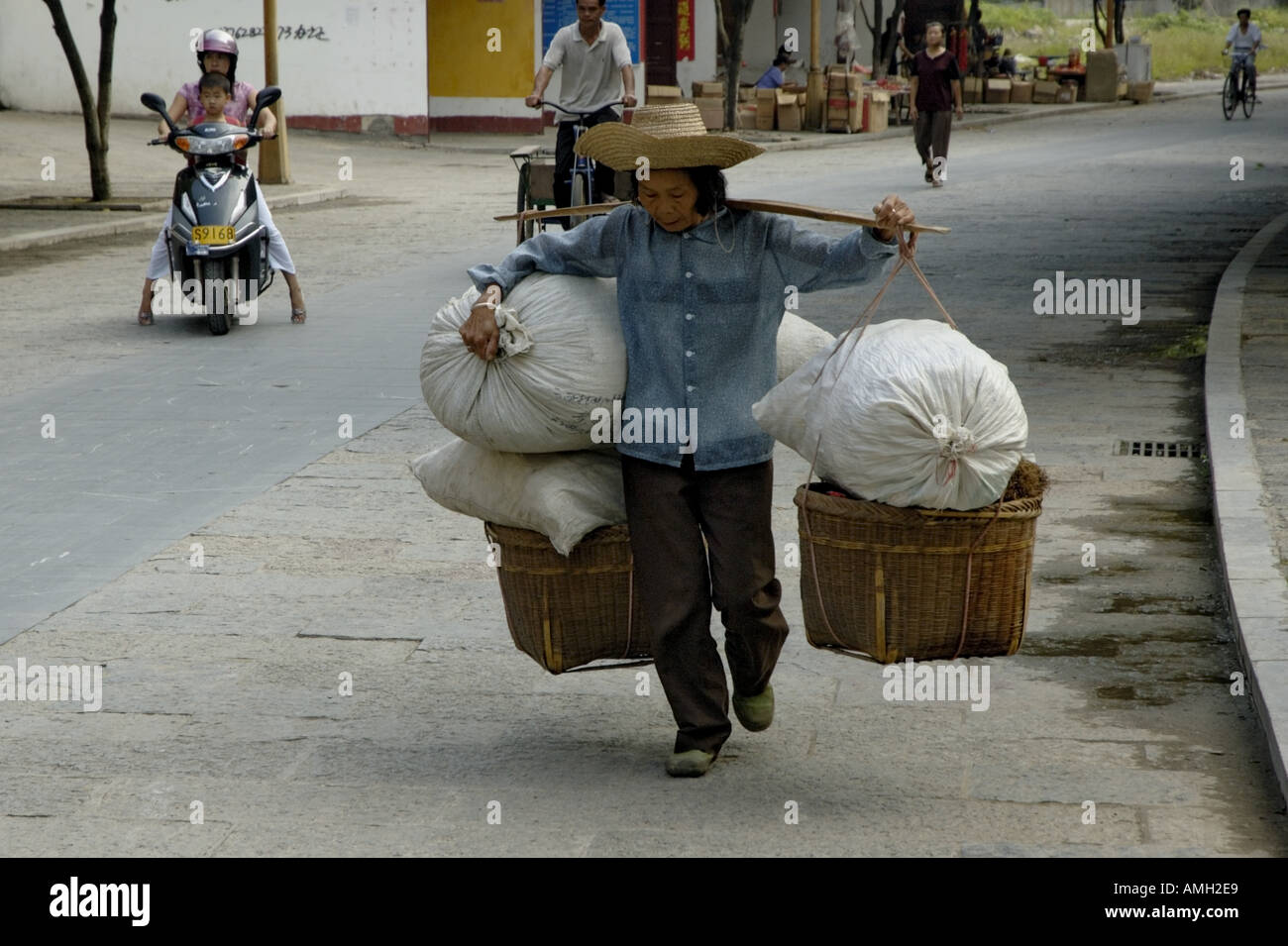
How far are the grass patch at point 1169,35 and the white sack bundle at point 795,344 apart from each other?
50399 millimetres

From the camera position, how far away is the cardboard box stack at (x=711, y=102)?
31578 millimetres

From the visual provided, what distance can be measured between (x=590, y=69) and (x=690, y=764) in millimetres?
9757

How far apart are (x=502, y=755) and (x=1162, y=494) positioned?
3700mm

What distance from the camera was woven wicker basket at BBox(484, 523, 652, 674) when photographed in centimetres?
450

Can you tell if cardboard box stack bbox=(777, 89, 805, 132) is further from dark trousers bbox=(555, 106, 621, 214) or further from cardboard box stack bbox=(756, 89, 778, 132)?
dark trousers bbox=(555, 106, 621, 214)

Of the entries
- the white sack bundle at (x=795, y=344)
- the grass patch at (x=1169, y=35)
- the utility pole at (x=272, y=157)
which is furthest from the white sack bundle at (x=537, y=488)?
the grass patch at (x=1169, y=35)

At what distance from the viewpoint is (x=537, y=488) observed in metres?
4.45

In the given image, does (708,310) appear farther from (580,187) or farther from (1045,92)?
(1045,92)

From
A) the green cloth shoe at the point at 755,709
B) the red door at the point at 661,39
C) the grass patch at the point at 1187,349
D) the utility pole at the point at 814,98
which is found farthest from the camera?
the red door at the point at 661,39

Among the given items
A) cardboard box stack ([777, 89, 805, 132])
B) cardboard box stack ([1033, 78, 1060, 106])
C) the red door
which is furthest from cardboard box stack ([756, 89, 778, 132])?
cardboard box stack ([1033, 78, 1060, 106])

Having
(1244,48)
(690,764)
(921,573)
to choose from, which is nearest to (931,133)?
(1244,48)

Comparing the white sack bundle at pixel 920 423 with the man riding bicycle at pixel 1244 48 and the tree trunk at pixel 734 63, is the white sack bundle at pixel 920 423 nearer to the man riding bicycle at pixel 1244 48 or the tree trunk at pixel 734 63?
the tree trunk at pixel 734 63

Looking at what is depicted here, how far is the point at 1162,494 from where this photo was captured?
7.41 m

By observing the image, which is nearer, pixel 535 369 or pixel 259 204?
pixel 535 369
